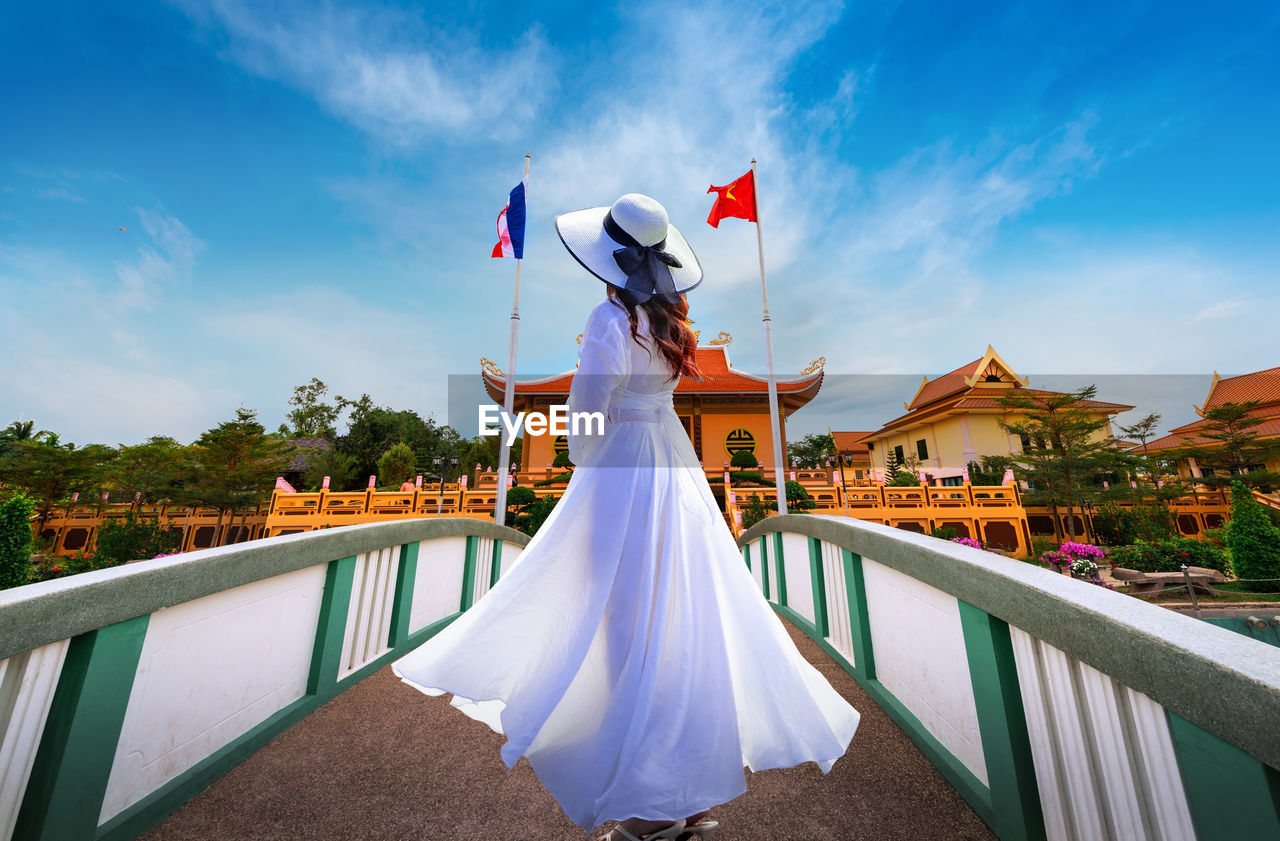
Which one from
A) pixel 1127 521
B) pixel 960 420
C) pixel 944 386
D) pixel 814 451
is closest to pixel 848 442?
pixel 814 451

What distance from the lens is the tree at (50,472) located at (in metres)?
16.3

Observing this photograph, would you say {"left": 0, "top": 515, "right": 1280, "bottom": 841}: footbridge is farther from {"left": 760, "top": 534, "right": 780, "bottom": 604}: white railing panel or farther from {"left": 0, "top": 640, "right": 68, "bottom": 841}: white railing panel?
{"left": 760, "top": 534, "right": 780, "bottom": 604}: white railing panel

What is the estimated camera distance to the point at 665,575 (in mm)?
1262

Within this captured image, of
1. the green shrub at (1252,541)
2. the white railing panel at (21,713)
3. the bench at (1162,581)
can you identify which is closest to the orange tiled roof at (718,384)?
the bench at (1162,581)

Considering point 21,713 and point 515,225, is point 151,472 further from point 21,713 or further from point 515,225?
point 21,713

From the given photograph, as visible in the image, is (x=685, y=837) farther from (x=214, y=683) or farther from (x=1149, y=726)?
(x=214, y=683)

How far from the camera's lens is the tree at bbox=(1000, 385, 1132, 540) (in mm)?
13484

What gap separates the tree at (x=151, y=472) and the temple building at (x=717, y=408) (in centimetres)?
1073

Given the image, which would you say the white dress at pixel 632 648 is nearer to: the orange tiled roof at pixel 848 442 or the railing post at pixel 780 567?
the railing post at pixel 780 567

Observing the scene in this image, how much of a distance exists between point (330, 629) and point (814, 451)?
118 ft

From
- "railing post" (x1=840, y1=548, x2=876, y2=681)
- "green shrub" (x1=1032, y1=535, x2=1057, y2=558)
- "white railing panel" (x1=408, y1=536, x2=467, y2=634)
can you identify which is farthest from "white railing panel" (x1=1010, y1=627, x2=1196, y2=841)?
"green shrub" (x1=1032, y1=535, x2=1057, y2=558)

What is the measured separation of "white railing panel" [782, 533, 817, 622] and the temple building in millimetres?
11302

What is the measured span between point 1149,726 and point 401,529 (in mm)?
2597

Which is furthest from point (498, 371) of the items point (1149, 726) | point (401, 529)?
point (1149, 726)
